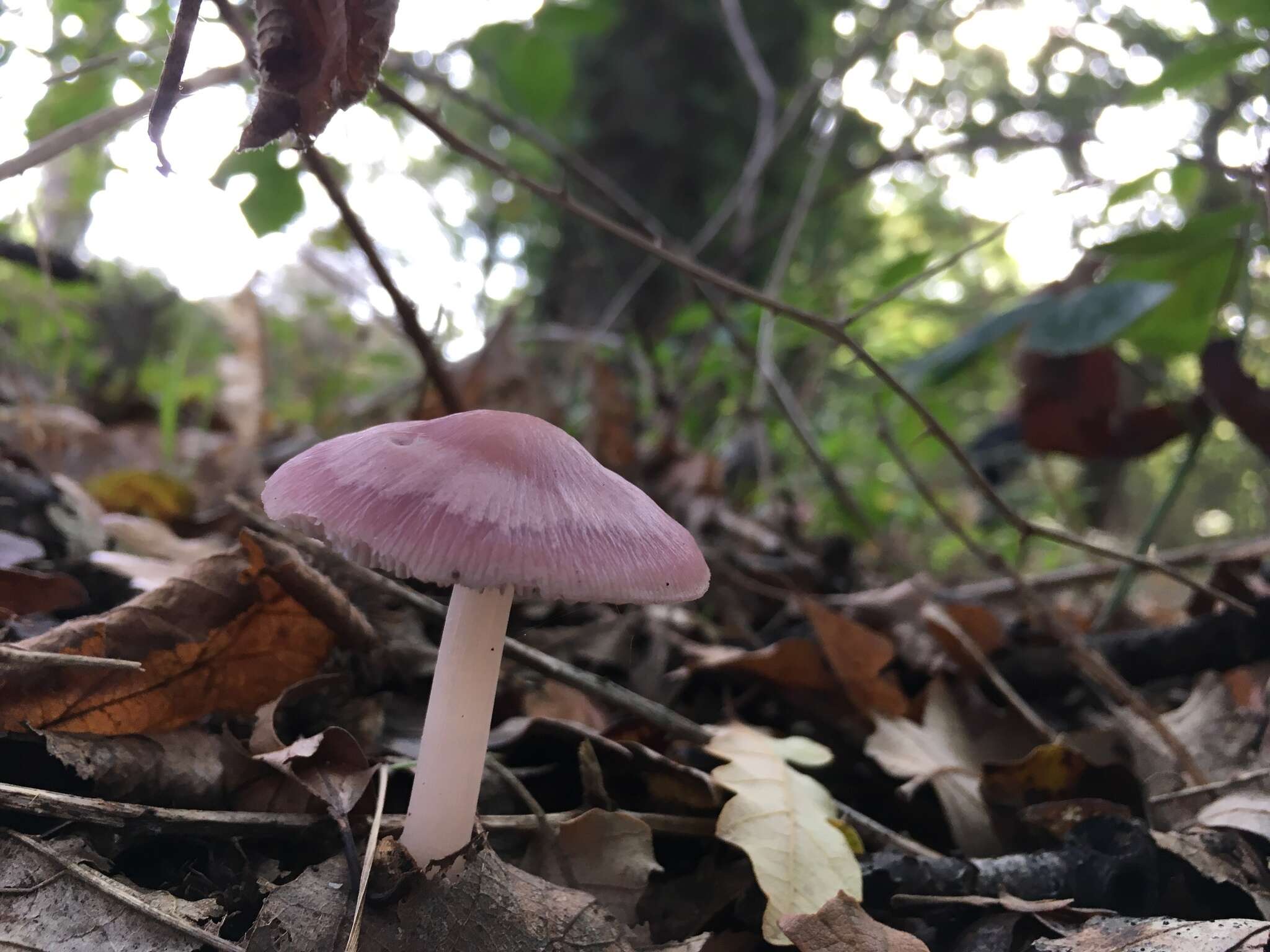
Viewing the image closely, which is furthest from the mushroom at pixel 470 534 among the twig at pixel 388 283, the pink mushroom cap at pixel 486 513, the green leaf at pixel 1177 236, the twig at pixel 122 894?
the green leaf at pixel 1177 236

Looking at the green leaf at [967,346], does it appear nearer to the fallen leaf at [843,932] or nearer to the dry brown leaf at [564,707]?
the dry brown leaf at [564,707]

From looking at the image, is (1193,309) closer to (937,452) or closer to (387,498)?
(937,452)

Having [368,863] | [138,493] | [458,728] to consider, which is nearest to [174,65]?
[458,728]

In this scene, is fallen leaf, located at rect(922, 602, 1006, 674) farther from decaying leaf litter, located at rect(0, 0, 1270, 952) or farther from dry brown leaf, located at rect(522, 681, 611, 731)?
dry brown leaf, located at rect(522, 681, 611, 731)

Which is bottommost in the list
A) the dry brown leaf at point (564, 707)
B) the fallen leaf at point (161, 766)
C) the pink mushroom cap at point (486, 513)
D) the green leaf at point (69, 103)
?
the fallen leaf at point (161, 766)

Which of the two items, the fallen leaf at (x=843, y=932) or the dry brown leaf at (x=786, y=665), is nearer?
the fallen leaf at (x=843, y=932)

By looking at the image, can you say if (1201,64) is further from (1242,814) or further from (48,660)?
(48,660)
